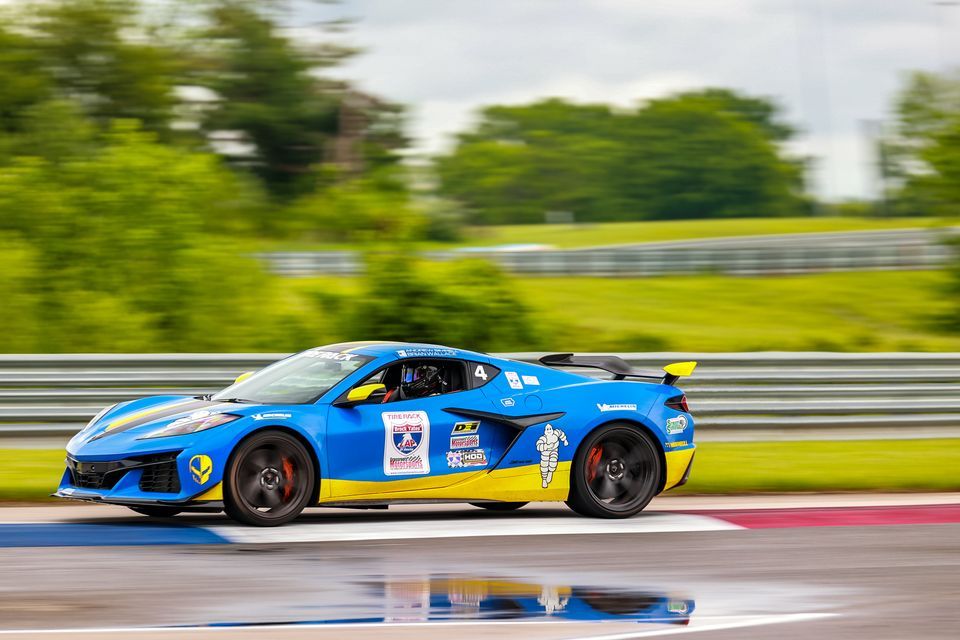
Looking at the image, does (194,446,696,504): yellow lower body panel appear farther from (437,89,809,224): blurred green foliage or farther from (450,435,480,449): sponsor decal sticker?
(437,89,809,224): blurred green foliage

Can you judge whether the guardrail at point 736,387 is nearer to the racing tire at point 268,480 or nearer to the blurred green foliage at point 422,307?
the blurred green foliage at point 422,307

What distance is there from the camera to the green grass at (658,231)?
52844mm

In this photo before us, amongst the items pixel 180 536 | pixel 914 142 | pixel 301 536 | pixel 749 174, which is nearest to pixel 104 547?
pixel 180 536

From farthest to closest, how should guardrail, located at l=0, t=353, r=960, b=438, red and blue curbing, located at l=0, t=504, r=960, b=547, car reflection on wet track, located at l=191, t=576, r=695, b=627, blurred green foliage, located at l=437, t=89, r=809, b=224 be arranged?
blurred green foliage, located at l=437, t=89, r=809, b=224
guardrail, located at l=0, t=353, r=960, b=438
red and blue curbing, located at l=0, t=504, r=960, b=547
car reflection on wet track, located at l=191, t=576, r=695, b=627

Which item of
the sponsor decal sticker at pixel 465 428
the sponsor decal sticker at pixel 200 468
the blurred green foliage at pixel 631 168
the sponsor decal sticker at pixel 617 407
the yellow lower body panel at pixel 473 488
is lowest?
the yellow lower body panel at pixel 473 488

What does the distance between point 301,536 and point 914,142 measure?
2080cm

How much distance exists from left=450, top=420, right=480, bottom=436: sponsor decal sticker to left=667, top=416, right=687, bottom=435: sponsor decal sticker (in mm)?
1569

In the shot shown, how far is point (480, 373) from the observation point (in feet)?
31.1

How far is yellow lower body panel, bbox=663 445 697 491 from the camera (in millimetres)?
9883

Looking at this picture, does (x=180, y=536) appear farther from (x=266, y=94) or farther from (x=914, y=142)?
(x=266, y=94)

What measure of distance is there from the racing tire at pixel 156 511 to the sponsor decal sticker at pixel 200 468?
579mm

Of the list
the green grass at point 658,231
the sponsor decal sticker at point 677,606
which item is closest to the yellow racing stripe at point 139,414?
the sponsor decal sticker at point 677,606

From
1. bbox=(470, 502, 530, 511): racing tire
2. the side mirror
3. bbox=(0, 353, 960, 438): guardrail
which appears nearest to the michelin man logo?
bbox=(470, 502, 530, 511): racing tire

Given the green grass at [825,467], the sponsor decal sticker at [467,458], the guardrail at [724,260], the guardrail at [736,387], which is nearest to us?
the sponsor decal sticker at [467,458]
